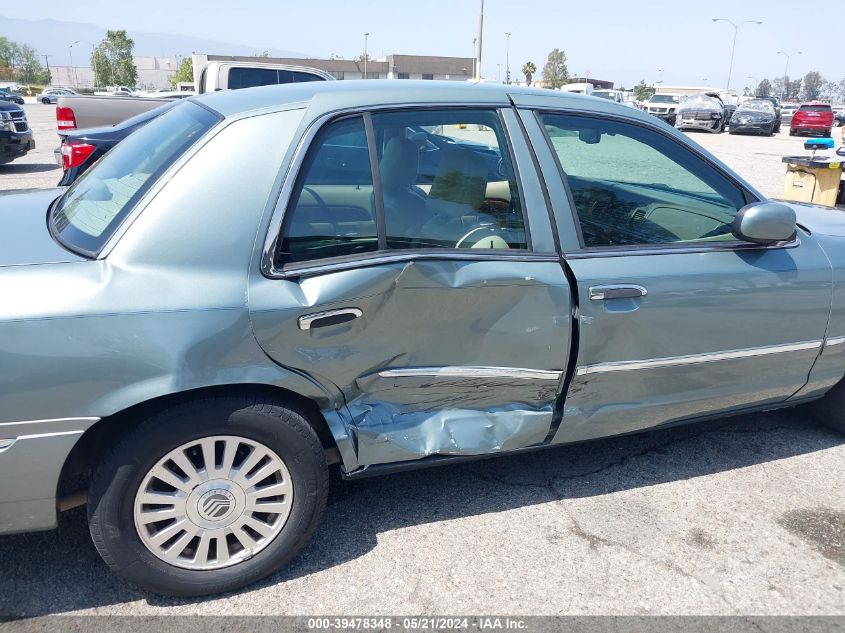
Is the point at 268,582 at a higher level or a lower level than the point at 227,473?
lower

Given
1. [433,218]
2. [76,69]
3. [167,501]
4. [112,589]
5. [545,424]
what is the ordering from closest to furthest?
1. [167,501]
2. [112,589]
3. [433,218]
4. [545,424]
5. [76,69]

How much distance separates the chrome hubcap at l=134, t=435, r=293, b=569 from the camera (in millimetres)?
2412

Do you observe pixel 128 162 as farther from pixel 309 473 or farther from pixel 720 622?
pixel 720 622

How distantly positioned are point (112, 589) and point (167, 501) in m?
0.47

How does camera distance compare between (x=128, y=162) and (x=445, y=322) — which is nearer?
(x=445, y=322)

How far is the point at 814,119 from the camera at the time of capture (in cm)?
3259

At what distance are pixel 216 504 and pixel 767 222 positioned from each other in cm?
250

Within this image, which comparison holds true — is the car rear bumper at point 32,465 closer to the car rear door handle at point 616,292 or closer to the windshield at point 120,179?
the windshield at point 120,179

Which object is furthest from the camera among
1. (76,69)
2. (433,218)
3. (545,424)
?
(76,69)

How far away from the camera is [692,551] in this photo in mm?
2908

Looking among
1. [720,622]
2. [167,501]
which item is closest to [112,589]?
[167,501]

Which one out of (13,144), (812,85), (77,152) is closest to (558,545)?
(77,152)

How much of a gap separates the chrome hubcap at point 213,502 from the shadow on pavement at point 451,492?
0.19 meters

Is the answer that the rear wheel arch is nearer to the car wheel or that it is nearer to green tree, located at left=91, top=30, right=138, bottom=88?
the car wheel
